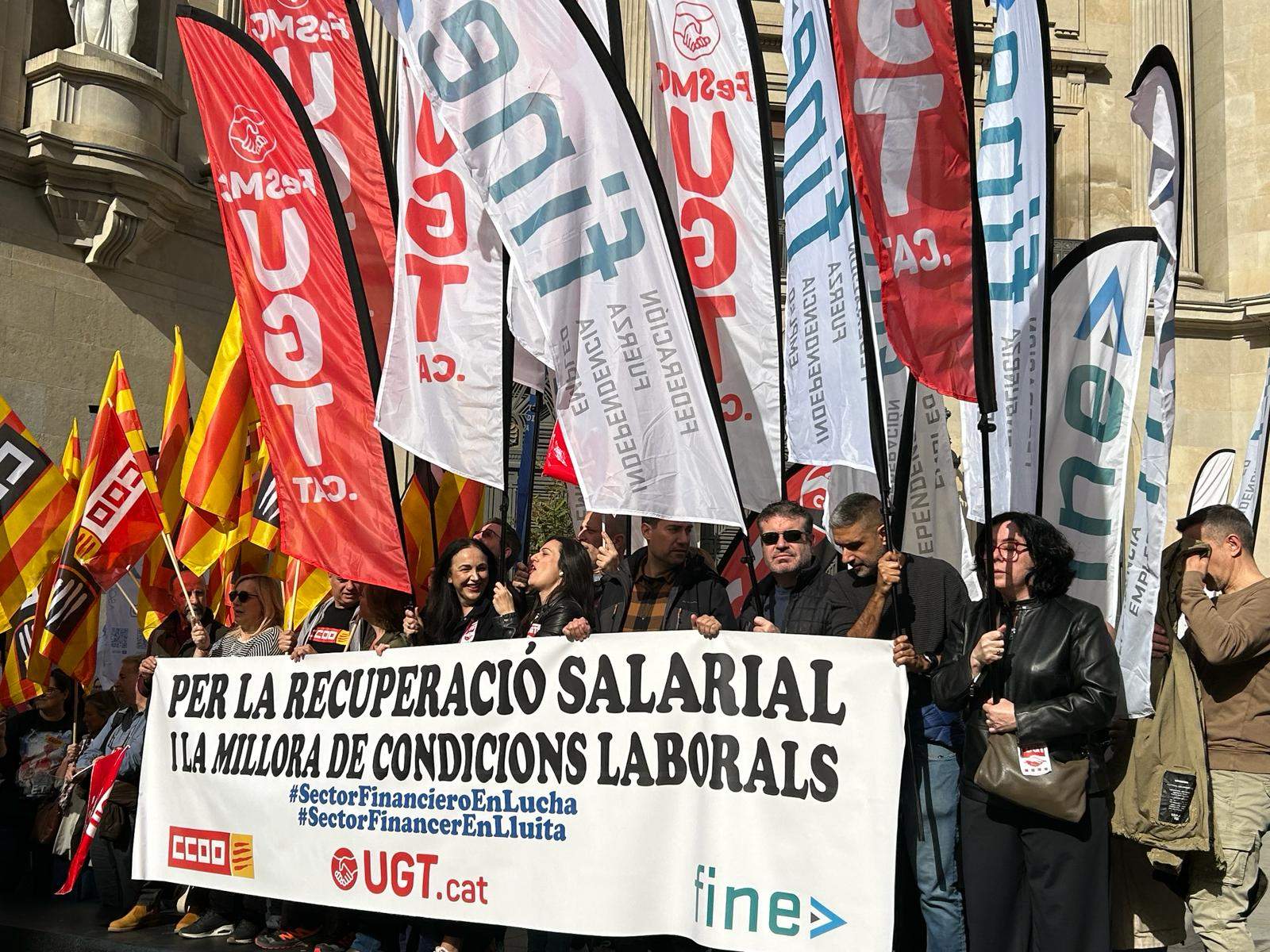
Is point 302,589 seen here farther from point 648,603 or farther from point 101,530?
point 648,603

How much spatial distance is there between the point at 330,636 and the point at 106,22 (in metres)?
8.70

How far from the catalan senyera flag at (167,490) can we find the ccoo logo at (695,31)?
4.25m

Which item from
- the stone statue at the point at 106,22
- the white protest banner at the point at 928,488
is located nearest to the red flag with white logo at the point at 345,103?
the white protest banner at the point at 928,488

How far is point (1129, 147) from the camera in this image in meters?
18.5

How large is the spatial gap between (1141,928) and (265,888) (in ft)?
13.0

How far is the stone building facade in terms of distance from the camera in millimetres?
12414

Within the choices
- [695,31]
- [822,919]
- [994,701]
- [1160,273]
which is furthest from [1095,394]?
[822,919]

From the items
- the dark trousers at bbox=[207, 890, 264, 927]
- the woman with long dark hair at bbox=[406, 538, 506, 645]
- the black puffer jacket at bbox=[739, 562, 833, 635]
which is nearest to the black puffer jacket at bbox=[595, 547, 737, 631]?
the black puffer jacket at bbox=[739, 562, 833, 635]

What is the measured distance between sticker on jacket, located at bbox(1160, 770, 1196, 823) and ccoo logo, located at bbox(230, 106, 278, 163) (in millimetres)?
5473

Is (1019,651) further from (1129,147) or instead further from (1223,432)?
(1129,147)

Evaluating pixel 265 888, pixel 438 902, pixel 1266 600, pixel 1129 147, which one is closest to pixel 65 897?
pixel 265 888

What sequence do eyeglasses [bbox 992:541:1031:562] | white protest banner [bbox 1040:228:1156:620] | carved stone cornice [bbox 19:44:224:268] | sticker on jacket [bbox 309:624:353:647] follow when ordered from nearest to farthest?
eyeglasses [bbox 992:541:1031:562] → white protest banner [bbox 1040:228:1156:620] → sticker on jacket [bbox 309:624:353:647] → carved stone cornice [bbox 19:44:224:268]

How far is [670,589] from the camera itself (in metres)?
5.87

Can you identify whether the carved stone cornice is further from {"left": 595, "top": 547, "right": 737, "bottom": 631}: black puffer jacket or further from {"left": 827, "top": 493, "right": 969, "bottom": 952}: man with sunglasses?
{"left": 827, "top": 493, "right": 969, "bottom": 952}: man with sunglasses
